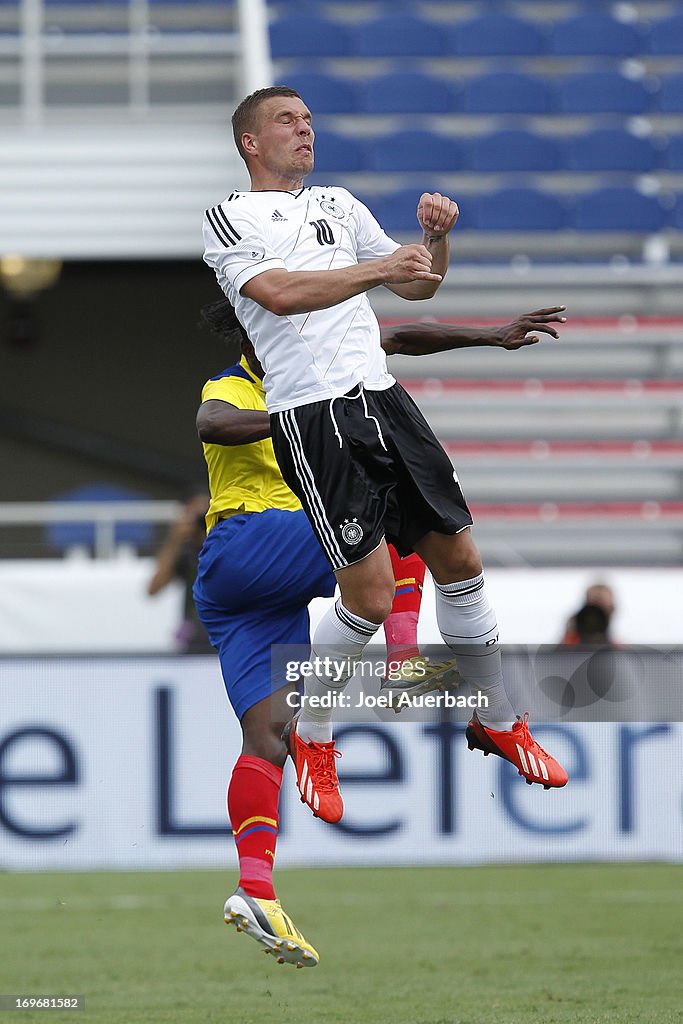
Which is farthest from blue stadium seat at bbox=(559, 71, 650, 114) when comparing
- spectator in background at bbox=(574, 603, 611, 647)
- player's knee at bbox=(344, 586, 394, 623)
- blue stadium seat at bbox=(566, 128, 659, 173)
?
player's knee at bbox=(344, 586, 394, 623)

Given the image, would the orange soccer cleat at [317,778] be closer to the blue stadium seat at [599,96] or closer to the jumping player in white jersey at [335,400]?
the jumping player in white jersey at [335,400]

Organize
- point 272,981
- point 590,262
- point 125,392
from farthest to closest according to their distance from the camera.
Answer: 1. point 125,392
2. point 590,262
3. point 272,981

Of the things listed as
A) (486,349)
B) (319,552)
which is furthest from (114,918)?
(486,349)

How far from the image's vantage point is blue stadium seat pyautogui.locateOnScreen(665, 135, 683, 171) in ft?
45.2

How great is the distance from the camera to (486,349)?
42.6ft

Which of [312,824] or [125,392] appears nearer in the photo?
[312,824]

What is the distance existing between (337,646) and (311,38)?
10.9 meters

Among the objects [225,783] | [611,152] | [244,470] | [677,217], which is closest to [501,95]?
[611,152]

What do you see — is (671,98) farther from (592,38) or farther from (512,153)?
(512,153)

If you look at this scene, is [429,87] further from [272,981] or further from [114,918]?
[272,981]

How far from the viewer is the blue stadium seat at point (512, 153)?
1373 cm

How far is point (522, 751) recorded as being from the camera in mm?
4871

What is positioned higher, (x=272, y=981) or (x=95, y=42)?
(x=95, y=42)

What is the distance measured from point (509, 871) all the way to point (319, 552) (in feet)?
16.2
